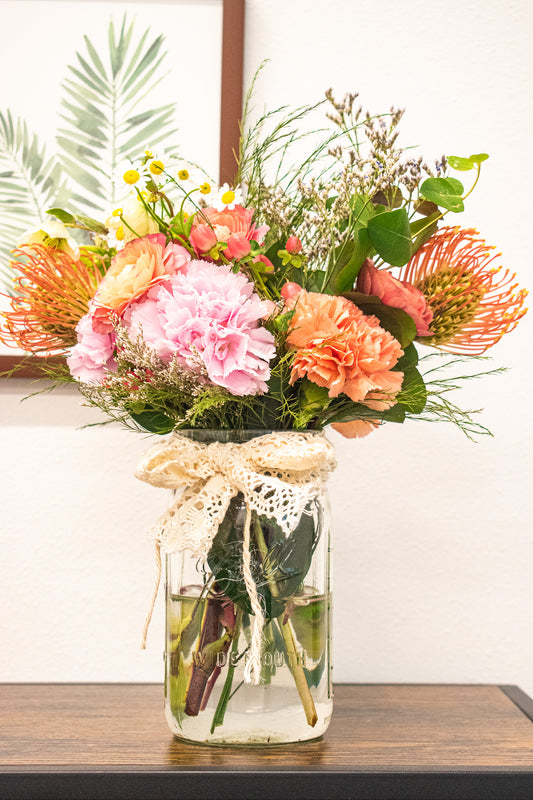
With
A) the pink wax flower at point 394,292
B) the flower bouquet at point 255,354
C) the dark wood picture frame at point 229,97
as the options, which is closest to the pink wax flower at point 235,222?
the flower bouquet at point 255,354

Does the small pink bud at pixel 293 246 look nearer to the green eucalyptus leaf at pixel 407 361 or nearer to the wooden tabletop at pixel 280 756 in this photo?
the green eucalyptus leaf at pixel 407 361

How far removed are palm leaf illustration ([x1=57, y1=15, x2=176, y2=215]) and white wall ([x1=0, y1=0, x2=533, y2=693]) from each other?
140 millimetres

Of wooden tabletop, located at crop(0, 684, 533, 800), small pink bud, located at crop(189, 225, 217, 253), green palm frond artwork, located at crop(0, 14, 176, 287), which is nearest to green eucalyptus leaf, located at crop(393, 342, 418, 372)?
small pink bud, located at crop(189, 225, 217, 253)

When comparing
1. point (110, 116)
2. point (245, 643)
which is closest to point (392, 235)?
point (245, 643)

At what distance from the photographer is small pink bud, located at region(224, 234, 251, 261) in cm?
64

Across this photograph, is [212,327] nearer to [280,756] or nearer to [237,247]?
[237,247]

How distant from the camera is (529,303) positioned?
1009 mm

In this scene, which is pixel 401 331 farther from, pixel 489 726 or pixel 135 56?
pixel 135 56

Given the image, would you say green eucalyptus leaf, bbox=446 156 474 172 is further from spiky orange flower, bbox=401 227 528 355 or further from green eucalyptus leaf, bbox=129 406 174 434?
green eucalyptus leaf, bbox=129 406 174 434

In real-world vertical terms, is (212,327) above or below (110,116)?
below

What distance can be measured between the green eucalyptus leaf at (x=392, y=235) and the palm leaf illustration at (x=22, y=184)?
0.52 m

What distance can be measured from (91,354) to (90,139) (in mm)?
465

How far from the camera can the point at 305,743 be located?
705 millimetres

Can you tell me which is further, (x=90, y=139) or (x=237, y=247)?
(x=90, y=139)
